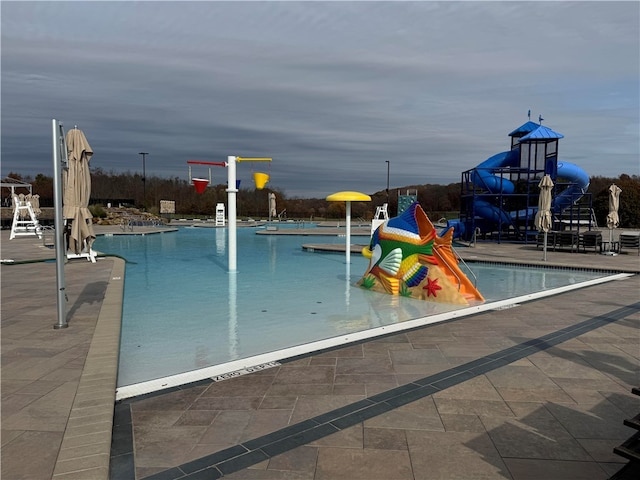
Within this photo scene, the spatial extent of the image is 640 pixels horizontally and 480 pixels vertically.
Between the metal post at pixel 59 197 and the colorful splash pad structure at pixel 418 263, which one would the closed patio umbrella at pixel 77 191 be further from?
the colorful splash pad structure at pixel 418 263

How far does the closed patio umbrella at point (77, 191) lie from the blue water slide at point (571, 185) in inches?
768

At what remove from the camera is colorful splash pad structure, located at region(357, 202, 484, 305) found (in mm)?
7863

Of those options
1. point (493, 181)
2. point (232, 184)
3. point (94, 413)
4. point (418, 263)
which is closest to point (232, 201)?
point (232, 184)

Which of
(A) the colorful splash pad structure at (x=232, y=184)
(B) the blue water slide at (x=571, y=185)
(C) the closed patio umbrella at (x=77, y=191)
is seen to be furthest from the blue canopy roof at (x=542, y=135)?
(C) the closed patio umbrella at (x=77, y=191)

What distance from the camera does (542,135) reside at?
19.3 meters

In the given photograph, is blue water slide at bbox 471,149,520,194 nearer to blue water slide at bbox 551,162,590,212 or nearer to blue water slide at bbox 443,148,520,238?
blue water slide at bbox 443,148,520,238

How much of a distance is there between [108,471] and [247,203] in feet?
Answer: 165

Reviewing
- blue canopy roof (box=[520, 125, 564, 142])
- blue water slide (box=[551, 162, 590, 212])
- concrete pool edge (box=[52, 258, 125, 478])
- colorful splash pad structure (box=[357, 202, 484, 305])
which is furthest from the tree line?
concrete pool edge (box=[52, 258, 125, 478])

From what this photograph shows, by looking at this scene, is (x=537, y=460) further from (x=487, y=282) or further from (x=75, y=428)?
(x=487, y=282)

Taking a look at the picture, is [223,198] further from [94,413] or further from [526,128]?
[94,413]

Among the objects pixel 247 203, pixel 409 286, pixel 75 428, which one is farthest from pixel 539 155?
pixel 247 203

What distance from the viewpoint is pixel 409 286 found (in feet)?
27.7

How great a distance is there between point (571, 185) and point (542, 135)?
319cm

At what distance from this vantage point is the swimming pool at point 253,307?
5254mm
